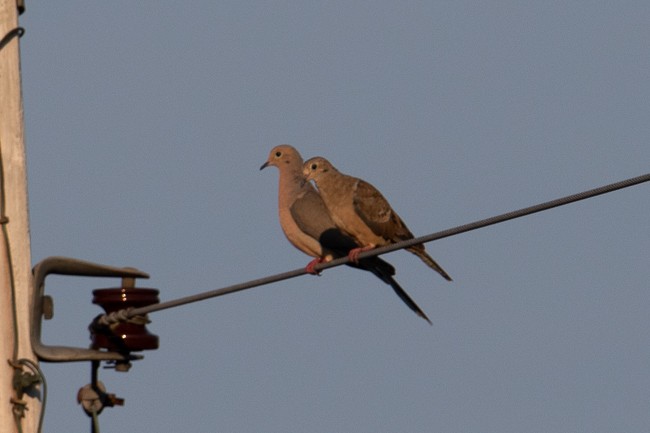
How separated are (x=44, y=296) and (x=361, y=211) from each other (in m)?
4.85

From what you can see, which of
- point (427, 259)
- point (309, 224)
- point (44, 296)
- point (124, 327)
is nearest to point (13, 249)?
point (44, 296)

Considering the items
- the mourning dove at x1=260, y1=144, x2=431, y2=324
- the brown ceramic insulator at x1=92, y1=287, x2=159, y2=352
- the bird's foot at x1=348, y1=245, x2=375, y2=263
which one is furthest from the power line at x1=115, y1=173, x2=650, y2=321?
the mourning dove at x1=260, y1=144, x2=431, y2=324

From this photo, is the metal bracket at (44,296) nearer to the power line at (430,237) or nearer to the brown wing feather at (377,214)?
the power line at (430,237)

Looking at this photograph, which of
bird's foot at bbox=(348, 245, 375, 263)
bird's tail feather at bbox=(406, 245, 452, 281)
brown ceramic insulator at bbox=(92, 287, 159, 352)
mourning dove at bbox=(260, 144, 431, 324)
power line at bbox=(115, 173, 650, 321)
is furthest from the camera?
mourning dove at bbox=(260, 144, 431, 324)

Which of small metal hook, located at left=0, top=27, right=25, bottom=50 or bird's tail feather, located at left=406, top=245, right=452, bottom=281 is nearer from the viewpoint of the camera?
small metal hook, located at left=0, top=27, right=25, bottom=50

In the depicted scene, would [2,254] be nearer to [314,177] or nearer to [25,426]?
[25,426]

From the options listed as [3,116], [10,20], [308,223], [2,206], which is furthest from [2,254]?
[308,223]

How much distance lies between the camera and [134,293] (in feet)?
18.7

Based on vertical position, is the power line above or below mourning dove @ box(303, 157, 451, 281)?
below

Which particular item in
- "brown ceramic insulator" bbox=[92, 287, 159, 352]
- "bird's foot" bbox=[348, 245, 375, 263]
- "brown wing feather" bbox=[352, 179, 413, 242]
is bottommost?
"brown ceramic insulator" bbox=[92, 287, 159, 352]

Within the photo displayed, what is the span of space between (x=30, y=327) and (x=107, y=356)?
51cm

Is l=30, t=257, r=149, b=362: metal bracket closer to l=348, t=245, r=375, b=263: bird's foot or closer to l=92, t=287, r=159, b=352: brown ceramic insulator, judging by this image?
l=92, t=287, r=159, b=352: brown ceramic insulator

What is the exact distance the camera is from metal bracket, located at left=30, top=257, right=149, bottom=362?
513cm

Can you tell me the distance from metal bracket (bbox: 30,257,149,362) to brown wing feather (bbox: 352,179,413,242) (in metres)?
4.25
